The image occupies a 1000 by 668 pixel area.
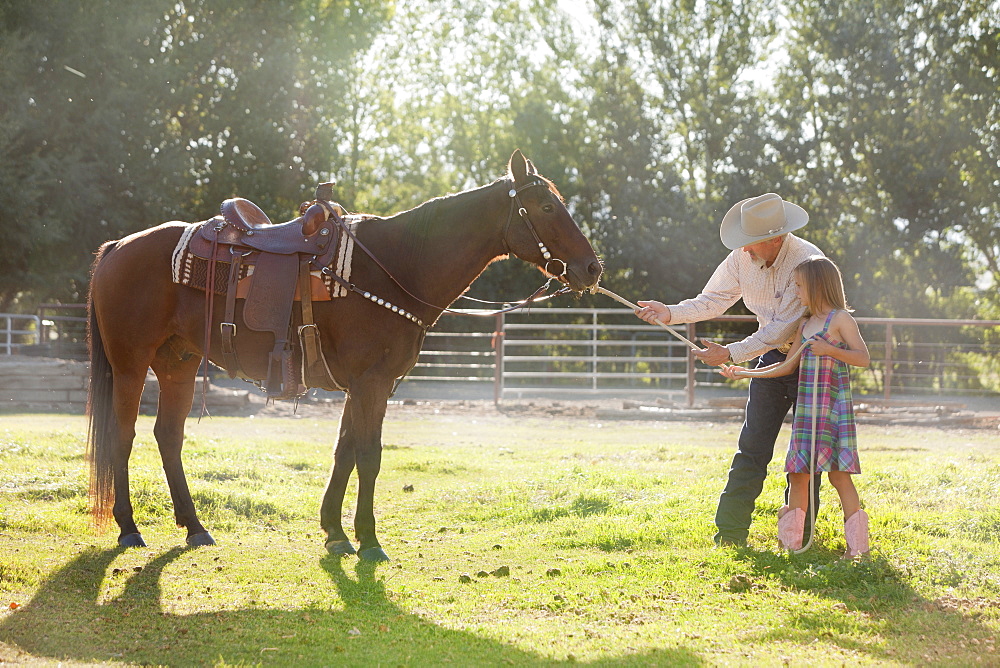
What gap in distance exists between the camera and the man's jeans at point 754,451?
508cm

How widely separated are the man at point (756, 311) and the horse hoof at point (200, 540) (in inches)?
Answer: 109

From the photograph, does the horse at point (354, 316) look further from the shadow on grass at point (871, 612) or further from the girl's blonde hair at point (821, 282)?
the shadow on grass at point (871, 612)

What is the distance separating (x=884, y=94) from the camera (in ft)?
81.1

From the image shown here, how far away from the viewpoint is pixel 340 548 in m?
5.14

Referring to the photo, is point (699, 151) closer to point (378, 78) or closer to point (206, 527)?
point (378, 78)

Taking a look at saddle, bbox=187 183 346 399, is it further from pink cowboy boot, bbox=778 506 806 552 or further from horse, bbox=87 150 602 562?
pink cowboy boot, bbox=778 506 806 552

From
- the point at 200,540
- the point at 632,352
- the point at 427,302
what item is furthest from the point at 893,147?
the point at 200,540

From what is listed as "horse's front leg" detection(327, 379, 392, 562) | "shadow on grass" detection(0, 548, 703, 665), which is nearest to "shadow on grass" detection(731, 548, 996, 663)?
"shadow on grass" detection(0, 548, 703, 665)

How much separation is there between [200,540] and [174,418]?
76cm

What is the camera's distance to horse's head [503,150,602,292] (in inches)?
193

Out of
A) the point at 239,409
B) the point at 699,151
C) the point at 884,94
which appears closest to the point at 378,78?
the point at 699,151

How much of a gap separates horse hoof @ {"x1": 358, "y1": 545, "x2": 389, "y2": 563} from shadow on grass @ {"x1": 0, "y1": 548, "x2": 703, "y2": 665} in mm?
450

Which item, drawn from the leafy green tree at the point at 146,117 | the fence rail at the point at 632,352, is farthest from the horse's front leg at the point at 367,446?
the leafy green tree at the point at 146,117

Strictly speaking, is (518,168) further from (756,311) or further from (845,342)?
(845,342)
